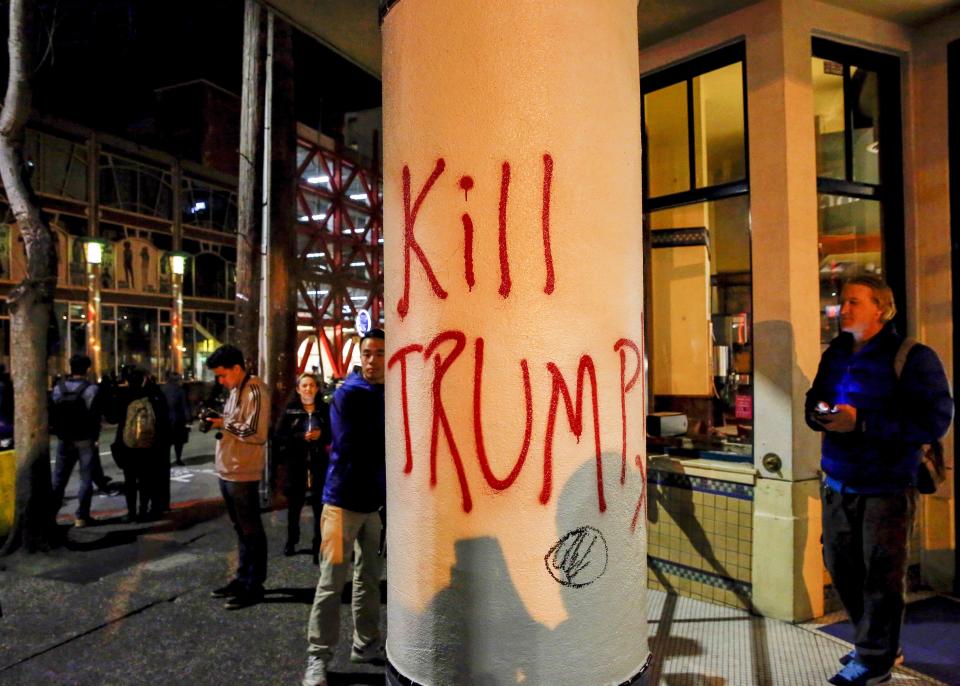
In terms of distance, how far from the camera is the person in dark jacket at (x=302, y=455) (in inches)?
252

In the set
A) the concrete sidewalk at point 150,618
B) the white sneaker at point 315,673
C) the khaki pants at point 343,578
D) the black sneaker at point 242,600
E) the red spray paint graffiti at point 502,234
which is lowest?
the concrete sidewalk at point 150,618

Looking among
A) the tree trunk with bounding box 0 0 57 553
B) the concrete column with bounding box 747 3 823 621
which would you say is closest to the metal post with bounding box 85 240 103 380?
the tree trunk with bounding box 0 0 57 553

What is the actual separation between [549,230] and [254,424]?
353cm

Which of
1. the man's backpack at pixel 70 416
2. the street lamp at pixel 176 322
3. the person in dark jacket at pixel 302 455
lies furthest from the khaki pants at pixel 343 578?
the street lamp at pixel 176 322

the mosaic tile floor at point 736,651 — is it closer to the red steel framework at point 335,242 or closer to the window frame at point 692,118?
the window frame at point 692,118

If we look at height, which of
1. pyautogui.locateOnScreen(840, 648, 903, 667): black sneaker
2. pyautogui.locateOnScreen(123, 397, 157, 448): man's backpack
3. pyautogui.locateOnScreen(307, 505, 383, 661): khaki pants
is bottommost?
pyautogui.locateOnScreen(840, 648, 903, 667): black sneaker

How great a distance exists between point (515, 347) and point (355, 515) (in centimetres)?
220

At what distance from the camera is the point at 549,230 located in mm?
2373

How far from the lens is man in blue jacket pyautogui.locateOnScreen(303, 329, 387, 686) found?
3.88 m

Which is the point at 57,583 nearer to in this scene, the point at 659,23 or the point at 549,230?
the point at 549,230

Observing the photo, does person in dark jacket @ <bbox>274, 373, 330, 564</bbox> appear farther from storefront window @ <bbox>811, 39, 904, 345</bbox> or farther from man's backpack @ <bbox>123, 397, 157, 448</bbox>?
storefront window @ <bbox>811, 39, 904, 345</bbox>

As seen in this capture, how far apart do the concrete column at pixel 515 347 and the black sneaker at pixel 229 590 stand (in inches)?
128

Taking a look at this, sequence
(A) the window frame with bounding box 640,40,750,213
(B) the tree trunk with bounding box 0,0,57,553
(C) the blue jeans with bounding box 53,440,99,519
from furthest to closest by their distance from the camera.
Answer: (C) the blue jeans with bounding box 53,440,99,519 → (B) the tree trunk with bounding box 0,0,57,553 → (A) the window frame with bounding box 640,40,750,213

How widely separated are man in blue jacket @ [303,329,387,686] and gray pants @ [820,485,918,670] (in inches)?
105
